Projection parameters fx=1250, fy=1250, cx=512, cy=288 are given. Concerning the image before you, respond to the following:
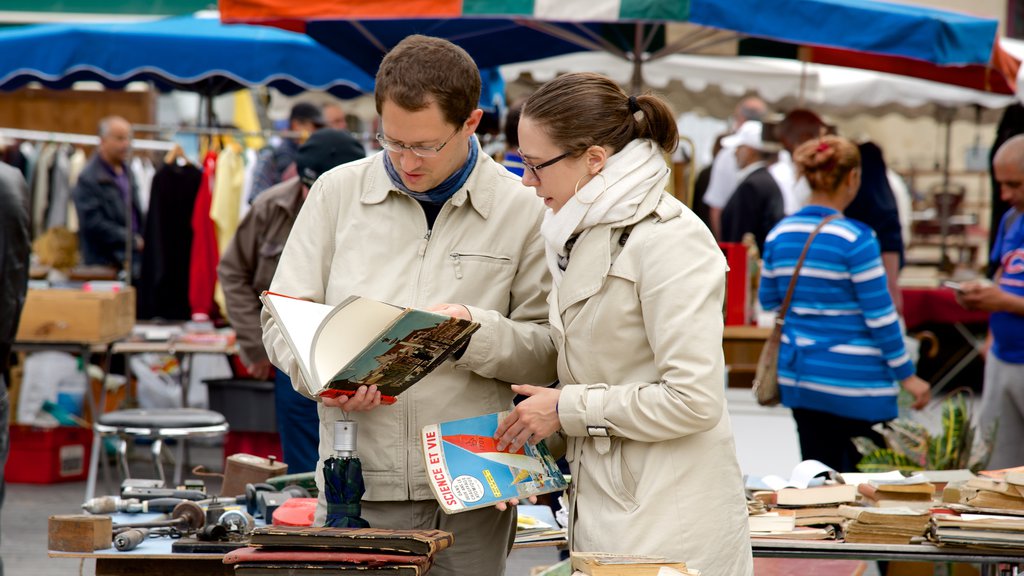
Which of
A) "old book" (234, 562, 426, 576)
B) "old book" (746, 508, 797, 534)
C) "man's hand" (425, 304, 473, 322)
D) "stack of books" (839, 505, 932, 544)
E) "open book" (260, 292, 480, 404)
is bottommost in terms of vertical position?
"old book" (746, 508, 797, 534)

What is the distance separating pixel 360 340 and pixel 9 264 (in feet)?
8.51

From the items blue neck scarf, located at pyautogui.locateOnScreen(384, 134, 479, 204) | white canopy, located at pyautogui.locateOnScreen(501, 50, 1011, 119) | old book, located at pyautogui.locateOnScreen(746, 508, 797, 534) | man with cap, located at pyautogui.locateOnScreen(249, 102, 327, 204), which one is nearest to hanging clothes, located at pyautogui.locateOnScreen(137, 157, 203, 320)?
man with cap, located at pyautogui.locateOnScreen(249, 102, 327, 204)

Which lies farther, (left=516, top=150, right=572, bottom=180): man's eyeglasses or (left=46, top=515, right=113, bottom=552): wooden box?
(left=46, top=515, right=113, bottom=552): wooden box

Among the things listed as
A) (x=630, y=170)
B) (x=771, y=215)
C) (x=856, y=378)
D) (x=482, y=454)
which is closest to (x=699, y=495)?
(x=482, y=454)

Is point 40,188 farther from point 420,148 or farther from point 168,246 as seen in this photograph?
point 420,148

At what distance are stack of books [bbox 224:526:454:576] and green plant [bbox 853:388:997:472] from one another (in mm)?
2466

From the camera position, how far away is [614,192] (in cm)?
238

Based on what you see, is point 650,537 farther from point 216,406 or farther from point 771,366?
point 216,406

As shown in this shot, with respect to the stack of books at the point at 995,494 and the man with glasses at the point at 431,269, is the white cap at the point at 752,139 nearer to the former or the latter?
the stack of books at the point at 995,494

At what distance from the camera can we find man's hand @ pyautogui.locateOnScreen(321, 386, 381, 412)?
2.38 metres

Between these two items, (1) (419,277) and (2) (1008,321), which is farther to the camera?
(2) (1008,321)

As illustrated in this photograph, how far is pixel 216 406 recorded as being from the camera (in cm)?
673

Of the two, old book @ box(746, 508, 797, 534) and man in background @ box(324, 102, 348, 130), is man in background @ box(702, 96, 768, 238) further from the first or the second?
old book @ box(746, 508, 797, 534)

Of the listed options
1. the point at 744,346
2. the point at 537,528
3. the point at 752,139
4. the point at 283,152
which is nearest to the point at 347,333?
the point at 537,528
